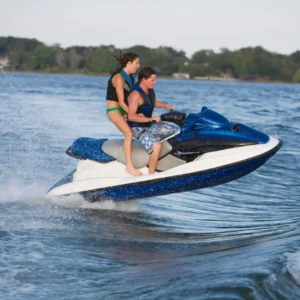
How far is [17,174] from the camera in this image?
10156 millimetres

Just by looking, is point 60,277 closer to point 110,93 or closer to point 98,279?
point 98,279

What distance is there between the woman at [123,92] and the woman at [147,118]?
0.35ft

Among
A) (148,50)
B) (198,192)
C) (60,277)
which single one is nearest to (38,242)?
(60,277)

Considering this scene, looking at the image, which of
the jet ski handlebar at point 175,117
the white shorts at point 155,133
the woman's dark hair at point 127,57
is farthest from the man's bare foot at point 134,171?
the woman's dark hair at point 127,57

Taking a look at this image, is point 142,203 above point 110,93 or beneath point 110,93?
beneath

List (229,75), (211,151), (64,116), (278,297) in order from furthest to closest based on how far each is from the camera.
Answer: (229,75)
(64,116)
(211,151)
(278,297)

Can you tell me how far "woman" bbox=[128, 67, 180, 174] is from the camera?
7043 mm

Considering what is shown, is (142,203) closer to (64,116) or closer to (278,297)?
(278,297)

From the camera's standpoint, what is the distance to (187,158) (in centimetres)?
745

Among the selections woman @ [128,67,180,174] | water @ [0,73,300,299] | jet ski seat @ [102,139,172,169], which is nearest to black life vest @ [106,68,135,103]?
woman @ [128,67,180,174]

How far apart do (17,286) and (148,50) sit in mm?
99214

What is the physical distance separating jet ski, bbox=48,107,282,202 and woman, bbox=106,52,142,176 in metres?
0.16

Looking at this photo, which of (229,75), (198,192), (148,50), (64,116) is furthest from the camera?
(229,75)

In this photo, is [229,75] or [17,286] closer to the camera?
[17,286]
